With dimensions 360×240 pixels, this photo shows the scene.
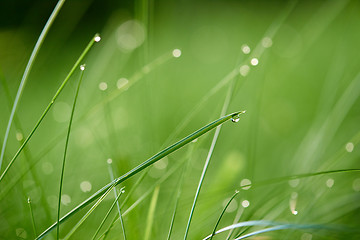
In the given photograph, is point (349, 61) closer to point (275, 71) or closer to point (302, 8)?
point (275, 71)

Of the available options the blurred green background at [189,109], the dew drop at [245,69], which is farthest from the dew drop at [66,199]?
Answer: the dew drop at [245,69]

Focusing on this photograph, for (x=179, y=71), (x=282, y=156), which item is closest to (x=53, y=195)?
(x=282, y=156)

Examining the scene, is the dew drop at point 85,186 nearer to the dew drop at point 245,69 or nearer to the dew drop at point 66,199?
the dew drop at point 66,199

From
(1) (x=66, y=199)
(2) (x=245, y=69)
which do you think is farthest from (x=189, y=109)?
(1) (x=66, y=199)

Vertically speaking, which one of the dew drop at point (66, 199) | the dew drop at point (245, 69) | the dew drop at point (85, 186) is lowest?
the dew drop at point (66, 199)

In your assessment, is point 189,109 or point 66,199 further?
point 189,109

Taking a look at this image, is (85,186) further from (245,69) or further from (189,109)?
(189,109)

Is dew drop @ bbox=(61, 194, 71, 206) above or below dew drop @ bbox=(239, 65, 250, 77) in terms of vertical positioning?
below

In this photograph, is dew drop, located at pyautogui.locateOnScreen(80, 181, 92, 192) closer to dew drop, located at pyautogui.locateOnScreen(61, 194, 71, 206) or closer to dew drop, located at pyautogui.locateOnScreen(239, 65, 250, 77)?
dew drop, located at pyautogui.locateOnScreen(61, 194, 71, 206)

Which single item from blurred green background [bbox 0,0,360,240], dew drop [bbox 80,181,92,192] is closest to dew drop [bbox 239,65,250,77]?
blurred green background [bbox 0,0,360,240]
